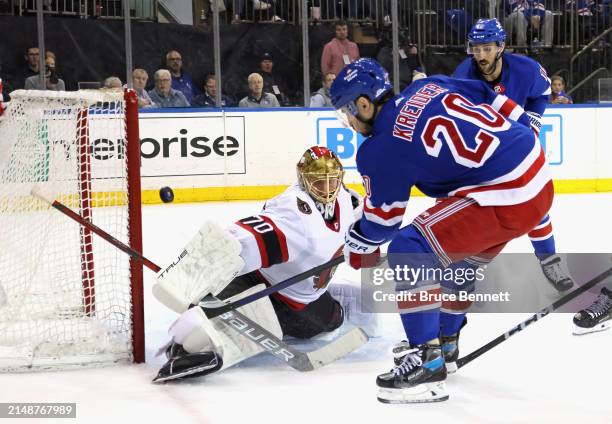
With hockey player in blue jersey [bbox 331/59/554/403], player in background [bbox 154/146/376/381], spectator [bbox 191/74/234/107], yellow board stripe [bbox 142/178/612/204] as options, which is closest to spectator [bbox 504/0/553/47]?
yellow board stripe [bbox 142/178/612/204]

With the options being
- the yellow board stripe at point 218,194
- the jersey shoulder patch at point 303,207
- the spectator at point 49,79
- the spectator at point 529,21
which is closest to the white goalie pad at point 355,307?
the jersey shoulder patch at point 303,207

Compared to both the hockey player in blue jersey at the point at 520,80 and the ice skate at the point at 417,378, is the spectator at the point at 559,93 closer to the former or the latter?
the hockey player in blue jersey at the point at 520,80

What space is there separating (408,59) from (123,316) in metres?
5.70

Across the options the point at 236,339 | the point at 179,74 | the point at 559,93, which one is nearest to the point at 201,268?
the point at 236,339

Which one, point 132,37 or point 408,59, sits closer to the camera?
point 132,37

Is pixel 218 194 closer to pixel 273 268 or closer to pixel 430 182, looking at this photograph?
pixel 273 268

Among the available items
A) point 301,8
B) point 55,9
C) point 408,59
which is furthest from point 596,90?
point 55,9

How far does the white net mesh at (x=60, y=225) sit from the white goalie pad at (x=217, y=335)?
283mm

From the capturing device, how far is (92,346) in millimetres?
3010

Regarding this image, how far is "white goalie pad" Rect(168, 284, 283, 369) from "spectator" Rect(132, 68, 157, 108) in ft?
16.0

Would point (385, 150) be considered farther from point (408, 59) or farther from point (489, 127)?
point (408, 59)

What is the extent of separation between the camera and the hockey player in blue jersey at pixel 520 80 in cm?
390

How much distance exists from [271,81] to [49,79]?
181 cm

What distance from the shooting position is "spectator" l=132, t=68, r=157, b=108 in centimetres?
758
